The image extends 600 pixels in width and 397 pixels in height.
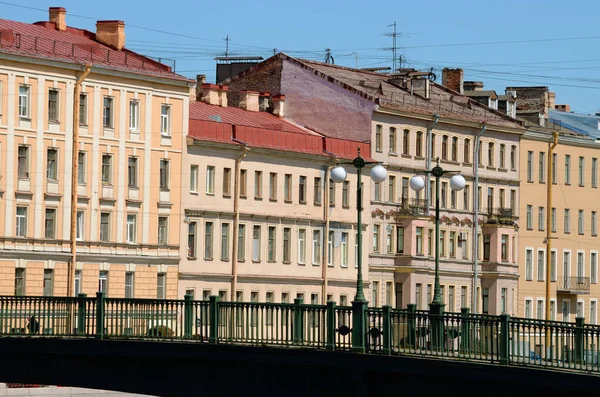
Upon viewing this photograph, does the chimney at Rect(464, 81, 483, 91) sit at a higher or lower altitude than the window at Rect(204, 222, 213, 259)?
higher

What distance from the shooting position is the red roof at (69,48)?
74188mm

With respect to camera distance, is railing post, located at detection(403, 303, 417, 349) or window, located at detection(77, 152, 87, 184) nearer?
railing post, located at detection(403, 303, 417, 349)

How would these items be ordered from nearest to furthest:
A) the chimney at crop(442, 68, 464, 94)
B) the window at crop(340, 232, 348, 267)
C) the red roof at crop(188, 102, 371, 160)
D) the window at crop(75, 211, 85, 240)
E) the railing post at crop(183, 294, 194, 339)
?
the railing post at crop(183, 294, 194, 339), the window at crop(75, 211, 85, 240), the red roof at crop(188, 102, 371, 160), the window at crop(340, 232, 348, 267), the chimney at crop(442, 68, 464, 94)

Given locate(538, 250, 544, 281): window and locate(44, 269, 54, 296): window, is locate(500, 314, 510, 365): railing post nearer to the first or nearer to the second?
locate(44, 269, 54, 296): window

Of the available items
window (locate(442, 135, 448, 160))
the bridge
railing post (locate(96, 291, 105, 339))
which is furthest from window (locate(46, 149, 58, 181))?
railing post (locate(96, 291, 105, 339))

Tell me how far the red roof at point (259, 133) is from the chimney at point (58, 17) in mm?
5802

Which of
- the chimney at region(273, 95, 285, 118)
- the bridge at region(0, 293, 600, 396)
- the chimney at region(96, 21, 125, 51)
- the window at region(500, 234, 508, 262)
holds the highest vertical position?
the chimney at region(96, 21, 125, 51)

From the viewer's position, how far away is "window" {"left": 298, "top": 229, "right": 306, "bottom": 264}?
Answer: 85.4 meters

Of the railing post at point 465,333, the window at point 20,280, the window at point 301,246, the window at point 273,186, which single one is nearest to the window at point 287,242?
the window at point 301,246

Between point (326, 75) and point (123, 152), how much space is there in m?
14.3

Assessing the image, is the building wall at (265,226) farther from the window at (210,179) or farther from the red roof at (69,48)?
the red roof at (69,48)

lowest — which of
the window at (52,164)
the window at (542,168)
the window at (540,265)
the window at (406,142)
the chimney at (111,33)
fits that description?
the window at (540,265)

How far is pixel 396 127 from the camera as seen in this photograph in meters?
89.6

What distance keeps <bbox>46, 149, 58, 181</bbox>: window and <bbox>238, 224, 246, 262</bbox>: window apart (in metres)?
9.53
